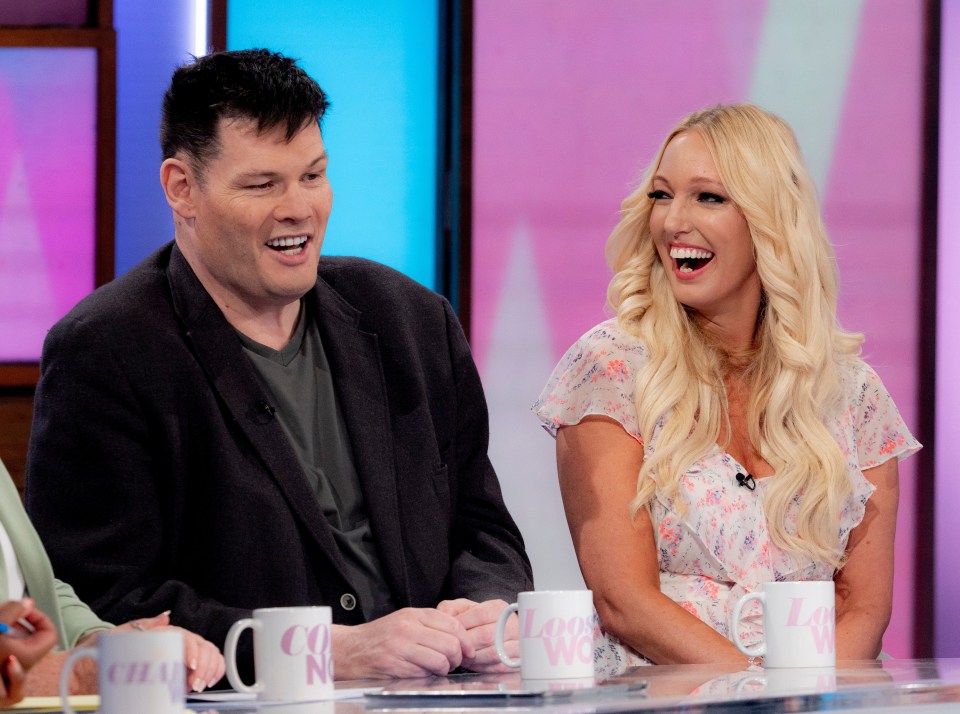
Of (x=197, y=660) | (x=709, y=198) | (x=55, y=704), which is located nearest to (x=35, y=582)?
(x=197, y=660)

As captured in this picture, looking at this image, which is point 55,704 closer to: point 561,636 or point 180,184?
point 561,636

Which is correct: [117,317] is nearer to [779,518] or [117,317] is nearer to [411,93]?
[779,518]

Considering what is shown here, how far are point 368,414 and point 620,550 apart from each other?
1.74ft

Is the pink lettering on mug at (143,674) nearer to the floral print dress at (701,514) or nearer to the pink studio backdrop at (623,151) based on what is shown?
the floral print dress at (701,514)

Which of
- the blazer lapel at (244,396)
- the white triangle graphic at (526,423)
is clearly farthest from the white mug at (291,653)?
the white triangle graphic at (526,423)

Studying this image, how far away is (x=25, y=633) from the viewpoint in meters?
1.36

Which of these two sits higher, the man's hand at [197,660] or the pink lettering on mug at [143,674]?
the pink lettering on mug at [143,674]

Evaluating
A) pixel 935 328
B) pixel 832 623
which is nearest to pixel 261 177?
pixel 832 623

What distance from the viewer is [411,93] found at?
3.71 metres

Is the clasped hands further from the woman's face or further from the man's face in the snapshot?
the woman's face

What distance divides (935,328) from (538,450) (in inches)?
46.5

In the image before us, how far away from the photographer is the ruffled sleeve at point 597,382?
258 centimetres

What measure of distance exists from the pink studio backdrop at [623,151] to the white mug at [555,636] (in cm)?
216

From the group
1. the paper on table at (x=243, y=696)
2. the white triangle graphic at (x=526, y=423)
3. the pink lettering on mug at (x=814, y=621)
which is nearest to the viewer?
the paper on table at (x=243, y=696)
